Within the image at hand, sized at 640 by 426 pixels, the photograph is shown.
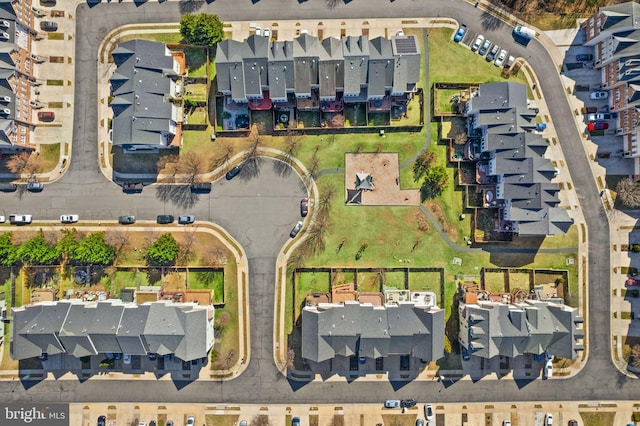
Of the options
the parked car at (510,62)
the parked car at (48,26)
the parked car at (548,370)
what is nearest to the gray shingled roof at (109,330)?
the parked car at (48,26)

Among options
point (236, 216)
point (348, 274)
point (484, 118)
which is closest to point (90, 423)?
point (236, 216)

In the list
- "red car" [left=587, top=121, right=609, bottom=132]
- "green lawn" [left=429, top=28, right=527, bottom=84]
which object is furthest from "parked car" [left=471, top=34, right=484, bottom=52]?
"red car" [left=587, top=121, right=609, bottom=132]

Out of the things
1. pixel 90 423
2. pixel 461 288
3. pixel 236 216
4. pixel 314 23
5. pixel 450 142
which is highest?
pixel 314 23

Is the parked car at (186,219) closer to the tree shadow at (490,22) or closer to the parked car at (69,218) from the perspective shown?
the parked car at (69,218)

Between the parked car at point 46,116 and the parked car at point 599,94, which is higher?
the parked car at point 599,94

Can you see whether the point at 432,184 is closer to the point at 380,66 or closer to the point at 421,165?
the point at 421,165

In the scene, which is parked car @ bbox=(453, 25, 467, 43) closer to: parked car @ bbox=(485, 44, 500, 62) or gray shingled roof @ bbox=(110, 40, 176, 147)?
parked car @ bbox=(485, 44, 500, 62)

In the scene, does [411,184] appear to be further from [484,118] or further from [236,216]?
[236,216]
